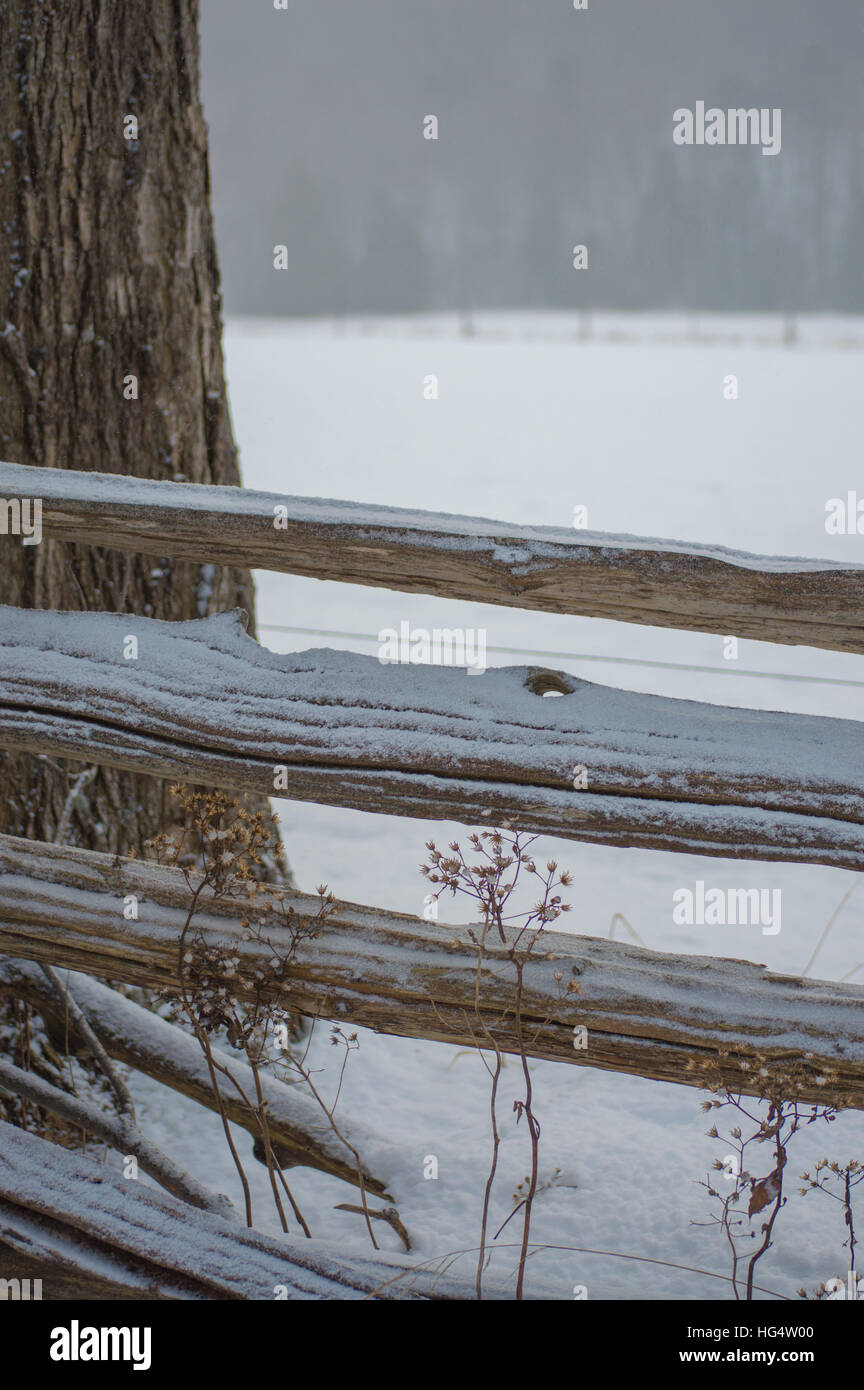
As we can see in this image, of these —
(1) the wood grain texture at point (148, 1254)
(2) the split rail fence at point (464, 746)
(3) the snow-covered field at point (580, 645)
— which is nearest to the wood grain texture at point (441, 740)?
(2) the split rail fence at point (464, 746)

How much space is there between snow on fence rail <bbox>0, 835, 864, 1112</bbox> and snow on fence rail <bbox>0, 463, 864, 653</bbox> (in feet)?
1.60

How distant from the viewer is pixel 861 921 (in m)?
2.99

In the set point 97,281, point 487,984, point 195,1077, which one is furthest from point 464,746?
point 97,281

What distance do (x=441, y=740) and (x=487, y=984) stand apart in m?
0.36

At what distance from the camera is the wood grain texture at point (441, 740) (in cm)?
129

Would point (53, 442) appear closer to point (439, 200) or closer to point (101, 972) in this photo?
point (101, 972)

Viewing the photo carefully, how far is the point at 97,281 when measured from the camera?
85.9 inches

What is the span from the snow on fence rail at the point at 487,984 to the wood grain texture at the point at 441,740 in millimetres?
229

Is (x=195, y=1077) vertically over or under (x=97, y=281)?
under

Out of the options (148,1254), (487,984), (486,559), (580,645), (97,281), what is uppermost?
(97,281)

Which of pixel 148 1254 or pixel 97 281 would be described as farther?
pixel 97 281

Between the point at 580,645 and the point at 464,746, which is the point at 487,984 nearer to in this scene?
the point at 464,746

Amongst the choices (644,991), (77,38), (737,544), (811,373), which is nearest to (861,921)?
(644,991)

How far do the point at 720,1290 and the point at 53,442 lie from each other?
6.73 feet
